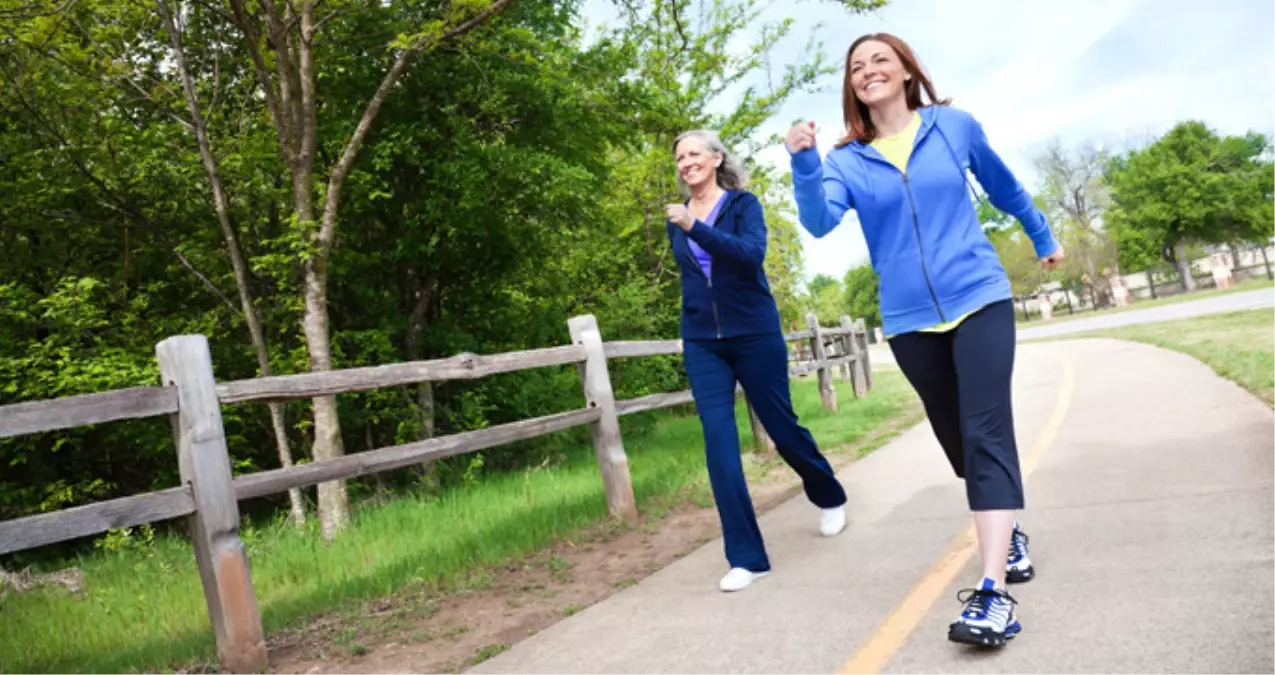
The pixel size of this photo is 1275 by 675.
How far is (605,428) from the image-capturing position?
674cm

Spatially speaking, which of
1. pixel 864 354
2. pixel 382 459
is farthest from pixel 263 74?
pixel 864 354

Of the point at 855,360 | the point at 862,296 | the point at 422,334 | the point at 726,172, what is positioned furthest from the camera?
the point at 862,296

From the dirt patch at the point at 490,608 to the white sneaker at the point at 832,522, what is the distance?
81 centimetres

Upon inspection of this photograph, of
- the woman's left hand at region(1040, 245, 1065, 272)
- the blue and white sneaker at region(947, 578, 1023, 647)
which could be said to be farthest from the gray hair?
the blue and white sneaker at region(947, 578, 1023, 647)

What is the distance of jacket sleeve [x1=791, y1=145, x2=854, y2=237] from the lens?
3561mm

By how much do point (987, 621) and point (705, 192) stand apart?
8.39 ft

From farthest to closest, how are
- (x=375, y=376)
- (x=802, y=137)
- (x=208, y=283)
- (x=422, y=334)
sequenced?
1. (x=422, y=334)
2. (x=208, y=283)
3. (x=375, y=376)
4. (x=802, y=137)

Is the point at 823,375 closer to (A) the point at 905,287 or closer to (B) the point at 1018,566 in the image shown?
(B) the point at 1018,566

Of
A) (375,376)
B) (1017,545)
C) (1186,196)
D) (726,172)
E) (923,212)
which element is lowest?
(1017,545)

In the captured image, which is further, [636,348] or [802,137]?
[636,348]

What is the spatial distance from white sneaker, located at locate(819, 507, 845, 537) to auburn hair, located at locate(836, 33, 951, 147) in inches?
91.3

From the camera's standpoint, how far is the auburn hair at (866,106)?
3637 mm

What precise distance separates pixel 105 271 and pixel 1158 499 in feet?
39.8

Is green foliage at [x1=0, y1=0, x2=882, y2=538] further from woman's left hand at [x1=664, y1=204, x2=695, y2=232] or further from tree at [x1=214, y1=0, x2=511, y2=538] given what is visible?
woman's left hand at [x1=664, y1=204, x2=695, y2=232]
